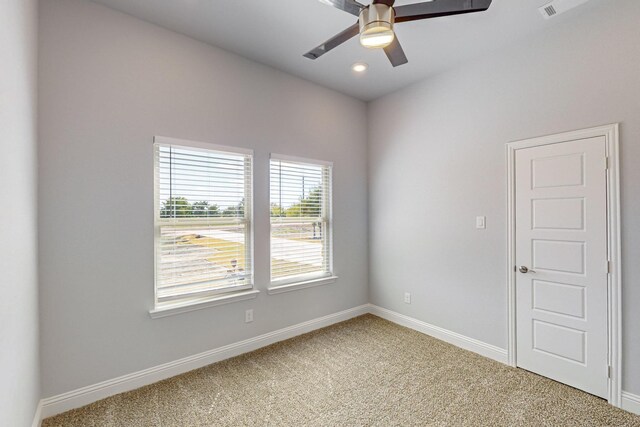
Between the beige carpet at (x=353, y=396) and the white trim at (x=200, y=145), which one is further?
the white trim at (x=200, y=145)

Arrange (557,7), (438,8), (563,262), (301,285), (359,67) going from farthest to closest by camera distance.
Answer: (301,285), (359,67), (563,262), (557,7), (438,8)

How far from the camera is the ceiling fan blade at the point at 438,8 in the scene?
1701mm

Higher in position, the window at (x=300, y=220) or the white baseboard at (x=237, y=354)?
the window at (x=300, y=220)

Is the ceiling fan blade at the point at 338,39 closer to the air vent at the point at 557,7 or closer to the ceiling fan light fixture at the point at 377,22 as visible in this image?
the ceiling fan light fixture at the point at 377,22

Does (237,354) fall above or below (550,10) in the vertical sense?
below

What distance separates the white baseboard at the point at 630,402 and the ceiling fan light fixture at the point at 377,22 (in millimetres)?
2982

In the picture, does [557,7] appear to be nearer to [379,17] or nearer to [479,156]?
[479,156]

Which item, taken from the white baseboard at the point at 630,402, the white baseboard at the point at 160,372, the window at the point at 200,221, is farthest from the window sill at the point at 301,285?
the white baseboard at the point at 630,402

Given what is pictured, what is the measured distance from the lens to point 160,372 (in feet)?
8.11

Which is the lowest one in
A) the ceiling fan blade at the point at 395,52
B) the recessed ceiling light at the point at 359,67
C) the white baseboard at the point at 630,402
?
the white baseboard at the point at 630,402

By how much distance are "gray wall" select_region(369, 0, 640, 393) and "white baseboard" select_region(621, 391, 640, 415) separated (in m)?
0.08

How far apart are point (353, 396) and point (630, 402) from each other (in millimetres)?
1972

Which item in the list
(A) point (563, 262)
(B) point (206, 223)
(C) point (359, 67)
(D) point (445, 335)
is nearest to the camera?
(A) point (563, 262)

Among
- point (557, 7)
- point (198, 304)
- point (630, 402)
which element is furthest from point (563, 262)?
point (198, 304)
